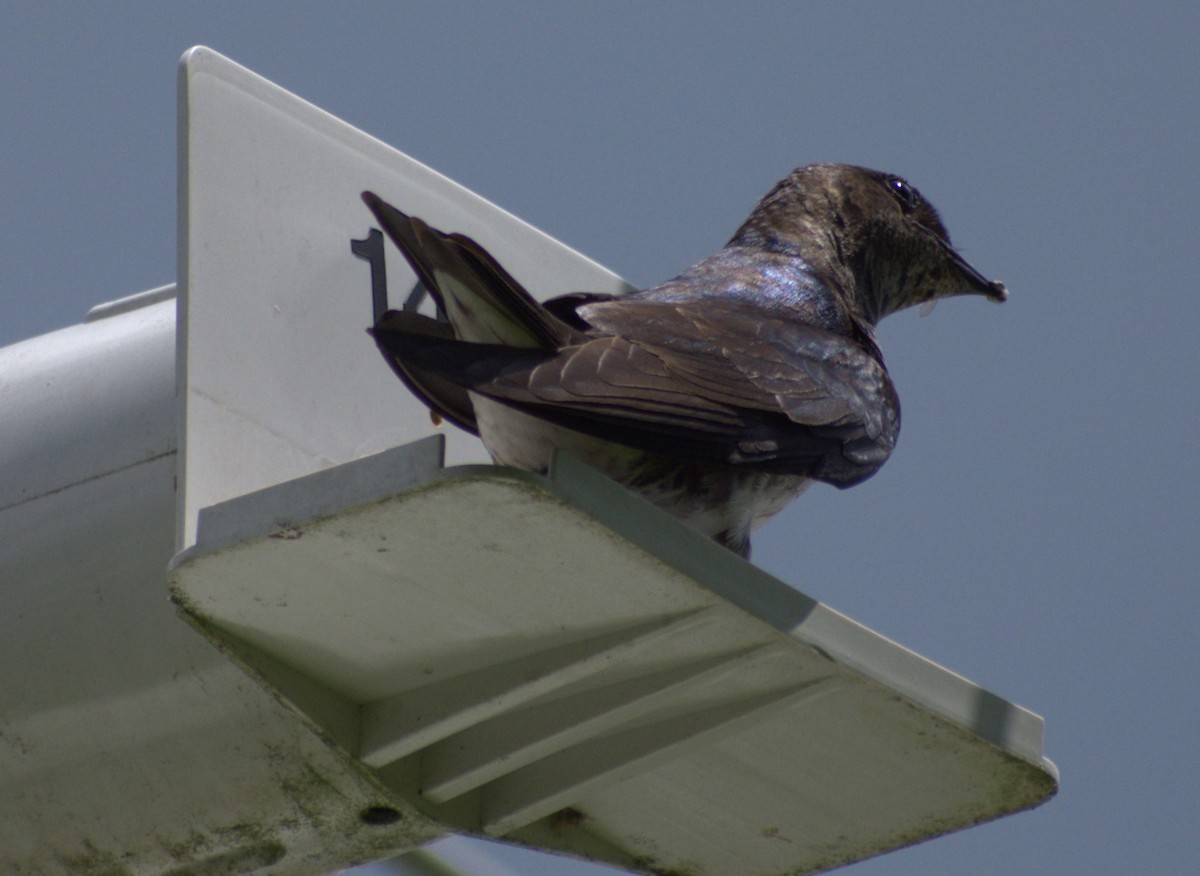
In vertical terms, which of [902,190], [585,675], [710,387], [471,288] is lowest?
[585,675]

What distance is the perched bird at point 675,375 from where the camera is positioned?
255cm

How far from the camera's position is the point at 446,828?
2.85 metres

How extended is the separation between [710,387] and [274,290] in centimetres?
68

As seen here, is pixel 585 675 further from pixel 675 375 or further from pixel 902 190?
pixel 902 190

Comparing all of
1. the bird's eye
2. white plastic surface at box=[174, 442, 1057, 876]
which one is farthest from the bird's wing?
the bird's eye

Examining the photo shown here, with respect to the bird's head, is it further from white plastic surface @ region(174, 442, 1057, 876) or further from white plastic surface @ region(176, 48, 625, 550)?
white plastic surface @ region(174, 442, 1057, 876)

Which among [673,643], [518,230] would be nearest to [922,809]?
[673,643]

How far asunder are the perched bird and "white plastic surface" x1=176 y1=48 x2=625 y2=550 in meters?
0.17

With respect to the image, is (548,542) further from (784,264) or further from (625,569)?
(784,264)

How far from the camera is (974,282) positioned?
462 cm

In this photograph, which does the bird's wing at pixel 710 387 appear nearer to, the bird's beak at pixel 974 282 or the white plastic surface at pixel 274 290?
the white plastic surface at pixel 274 290

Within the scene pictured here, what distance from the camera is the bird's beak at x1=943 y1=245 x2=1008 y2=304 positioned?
4578 millimetres

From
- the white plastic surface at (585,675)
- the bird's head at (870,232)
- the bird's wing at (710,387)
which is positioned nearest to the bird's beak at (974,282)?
the bird's head at (870,232)

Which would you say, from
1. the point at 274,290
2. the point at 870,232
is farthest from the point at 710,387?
the point at 870,232
